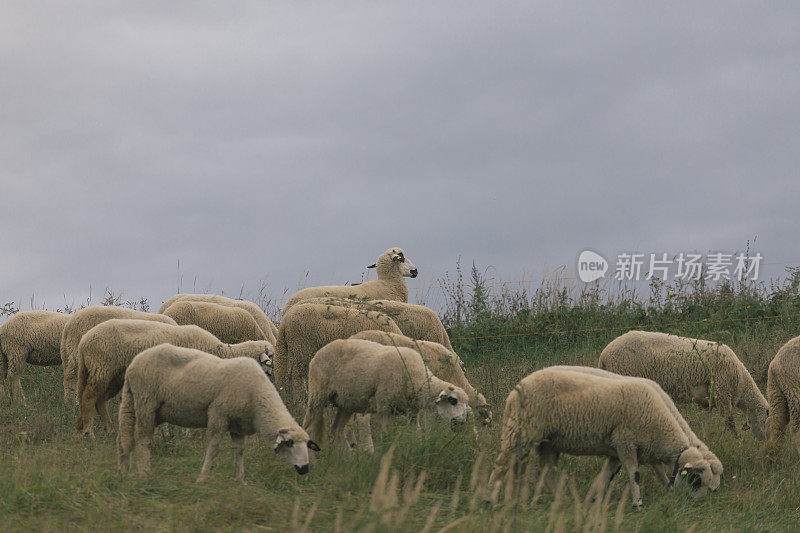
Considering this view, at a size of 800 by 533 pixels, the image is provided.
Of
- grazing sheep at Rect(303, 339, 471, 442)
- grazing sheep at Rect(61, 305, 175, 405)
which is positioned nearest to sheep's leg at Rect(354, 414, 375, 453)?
grazing sheep at Rect(303, 339, 471, 442)

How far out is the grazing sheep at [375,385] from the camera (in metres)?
8.45

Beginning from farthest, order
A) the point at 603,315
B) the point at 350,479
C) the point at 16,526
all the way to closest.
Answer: the point at 603,315, the point at 350,479, the point at 16,526

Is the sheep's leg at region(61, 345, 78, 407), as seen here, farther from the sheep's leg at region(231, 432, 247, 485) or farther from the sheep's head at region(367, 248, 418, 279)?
the sheep's head at region(367, 248, 418, 279)

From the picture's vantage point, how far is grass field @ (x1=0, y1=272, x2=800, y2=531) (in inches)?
227

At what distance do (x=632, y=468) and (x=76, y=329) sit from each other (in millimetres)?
7758

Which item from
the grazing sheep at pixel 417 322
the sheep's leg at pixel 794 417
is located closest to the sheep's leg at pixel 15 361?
the grazing sheep at pixel 417 322

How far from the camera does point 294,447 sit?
7.26 m

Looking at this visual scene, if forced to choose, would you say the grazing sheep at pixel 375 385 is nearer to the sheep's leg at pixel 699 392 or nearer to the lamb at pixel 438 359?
the lamb at pixel 438 359

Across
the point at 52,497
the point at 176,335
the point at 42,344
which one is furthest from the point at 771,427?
the point at 42,344

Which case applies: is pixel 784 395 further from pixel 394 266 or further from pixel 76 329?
pixel 76 329

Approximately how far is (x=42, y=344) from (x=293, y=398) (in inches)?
186

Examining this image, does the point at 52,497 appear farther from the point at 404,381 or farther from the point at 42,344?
the point at 42,344

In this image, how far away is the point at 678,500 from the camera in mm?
7574

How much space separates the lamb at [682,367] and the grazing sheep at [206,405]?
16.8ft
